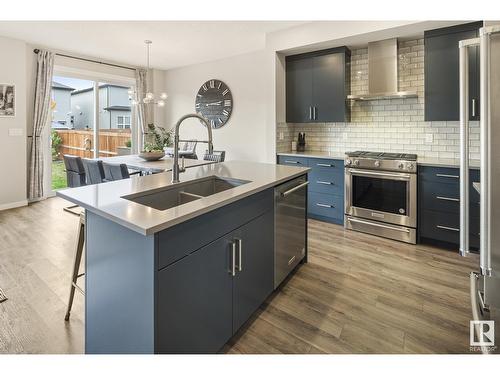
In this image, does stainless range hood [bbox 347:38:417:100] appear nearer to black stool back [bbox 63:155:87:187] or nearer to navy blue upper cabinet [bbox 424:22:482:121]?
navy blue upper cabinet [bbox 424:22:482:121]

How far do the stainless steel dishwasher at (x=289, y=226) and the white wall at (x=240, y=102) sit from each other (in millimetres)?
2819

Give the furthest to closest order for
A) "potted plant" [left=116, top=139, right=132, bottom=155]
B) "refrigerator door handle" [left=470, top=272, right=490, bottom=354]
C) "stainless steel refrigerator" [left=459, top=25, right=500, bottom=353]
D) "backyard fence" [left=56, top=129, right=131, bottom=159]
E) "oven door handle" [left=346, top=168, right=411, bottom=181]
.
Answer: "potted plant" [left=116, top=139, right=132, bottom=155] → "backyard fence" [left=56, top=129, right=131, bottom=159] → "oven door handle" [left=346, top=168, right=411, bottom=181] → "refrigerator door handle" [left=470, top=272, right=490, bottom=354] → "stainless steel refrigerator" [left=459, top=25, right=500, bottom=353]

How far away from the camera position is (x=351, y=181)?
3883mm

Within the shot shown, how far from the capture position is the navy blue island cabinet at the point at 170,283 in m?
1.27

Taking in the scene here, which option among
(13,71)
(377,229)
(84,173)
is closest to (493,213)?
(377,229)

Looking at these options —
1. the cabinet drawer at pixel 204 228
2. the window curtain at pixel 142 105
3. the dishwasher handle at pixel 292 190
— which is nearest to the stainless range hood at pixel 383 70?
the dishwasher handle at pixel 292 190

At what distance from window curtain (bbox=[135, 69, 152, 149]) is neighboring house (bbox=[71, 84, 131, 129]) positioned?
0.29 m

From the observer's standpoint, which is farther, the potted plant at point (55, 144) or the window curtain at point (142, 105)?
the window curtain at point (142, 105)

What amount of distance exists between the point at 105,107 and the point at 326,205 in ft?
16.6

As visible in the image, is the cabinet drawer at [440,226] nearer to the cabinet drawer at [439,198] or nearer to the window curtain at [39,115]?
the cabinet drawer at [439,198]

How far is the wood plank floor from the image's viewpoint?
1.82m

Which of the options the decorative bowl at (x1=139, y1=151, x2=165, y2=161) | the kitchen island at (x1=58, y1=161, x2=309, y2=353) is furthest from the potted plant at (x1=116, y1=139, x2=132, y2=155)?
the kitchen island at (x1=58, y1=161, x2=309, y2=353)

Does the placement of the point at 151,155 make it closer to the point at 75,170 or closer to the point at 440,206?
the point at 75,170
